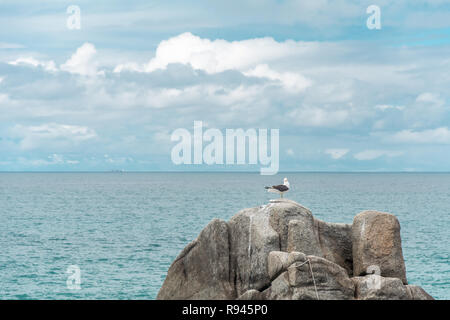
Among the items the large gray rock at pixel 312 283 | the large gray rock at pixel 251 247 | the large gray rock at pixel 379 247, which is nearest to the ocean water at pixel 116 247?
the large gray rock at pixel 251 247

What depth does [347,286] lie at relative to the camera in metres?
18.6

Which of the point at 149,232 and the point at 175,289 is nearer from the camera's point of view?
the point at 175,289

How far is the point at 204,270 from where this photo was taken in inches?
846

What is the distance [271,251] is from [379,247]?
408 cm

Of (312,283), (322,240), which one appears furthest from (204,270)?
(312,283)

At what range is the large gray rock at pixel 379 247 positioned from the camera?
20906 mm

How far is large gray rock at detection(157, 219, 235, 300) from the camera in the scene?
2123 centimetres

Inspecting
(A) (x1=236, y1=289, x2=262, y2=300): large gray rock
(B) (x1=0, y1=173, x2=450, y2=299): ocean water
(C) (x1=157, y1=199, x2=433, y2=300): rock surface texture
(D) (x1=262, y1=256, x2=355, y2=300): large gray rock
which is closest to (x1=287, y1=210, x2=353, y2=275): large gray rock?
(C) (x1=157, y1=199, x2=433, y2=300): rock surface texture

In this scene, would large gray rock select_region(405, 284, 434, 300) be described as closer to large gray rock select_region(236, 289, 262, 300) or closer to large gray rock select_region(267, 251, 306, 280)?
large gray rock select_region(267, 251, 306, 280)

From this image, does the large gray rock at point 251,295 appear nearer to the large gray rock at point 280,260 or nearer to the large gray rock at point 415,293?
the large gray rock at point 280,260

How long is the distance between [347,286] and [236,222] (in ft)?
17.0

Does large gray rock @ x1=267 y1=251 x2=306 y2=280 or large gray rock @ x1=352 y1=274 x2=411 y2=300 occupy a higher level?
large gray rock @ x1=267 y1=251 x2=306 y2=280
